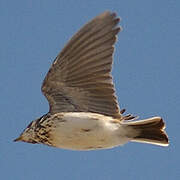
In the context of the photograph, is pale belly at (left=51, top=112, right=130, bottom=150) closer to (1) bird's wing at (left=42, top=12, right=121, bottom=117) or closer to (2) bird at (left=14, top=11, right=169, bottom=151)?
(2) bird at (left=14, top=11, right=169, bottom=151)

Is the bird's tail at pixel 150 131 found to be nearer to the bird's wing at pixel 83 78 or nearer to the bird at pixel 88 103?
the bird at pixel 88 103

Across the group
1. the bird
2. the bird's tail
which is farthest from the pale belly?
the bird's tail

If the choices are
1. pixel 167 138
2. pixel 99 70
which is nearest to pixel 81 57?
pixel 99 70

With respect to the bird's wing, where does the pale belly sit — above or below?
below

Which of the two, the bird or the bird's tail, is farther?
the bird's tail

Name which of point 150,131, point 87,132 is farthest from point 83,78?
point 150,131

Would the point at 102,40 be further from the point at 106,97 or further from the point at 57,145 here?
the point at 57,145

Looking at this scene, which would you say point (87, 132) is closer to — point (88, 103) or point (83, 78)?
point (88, 103)
